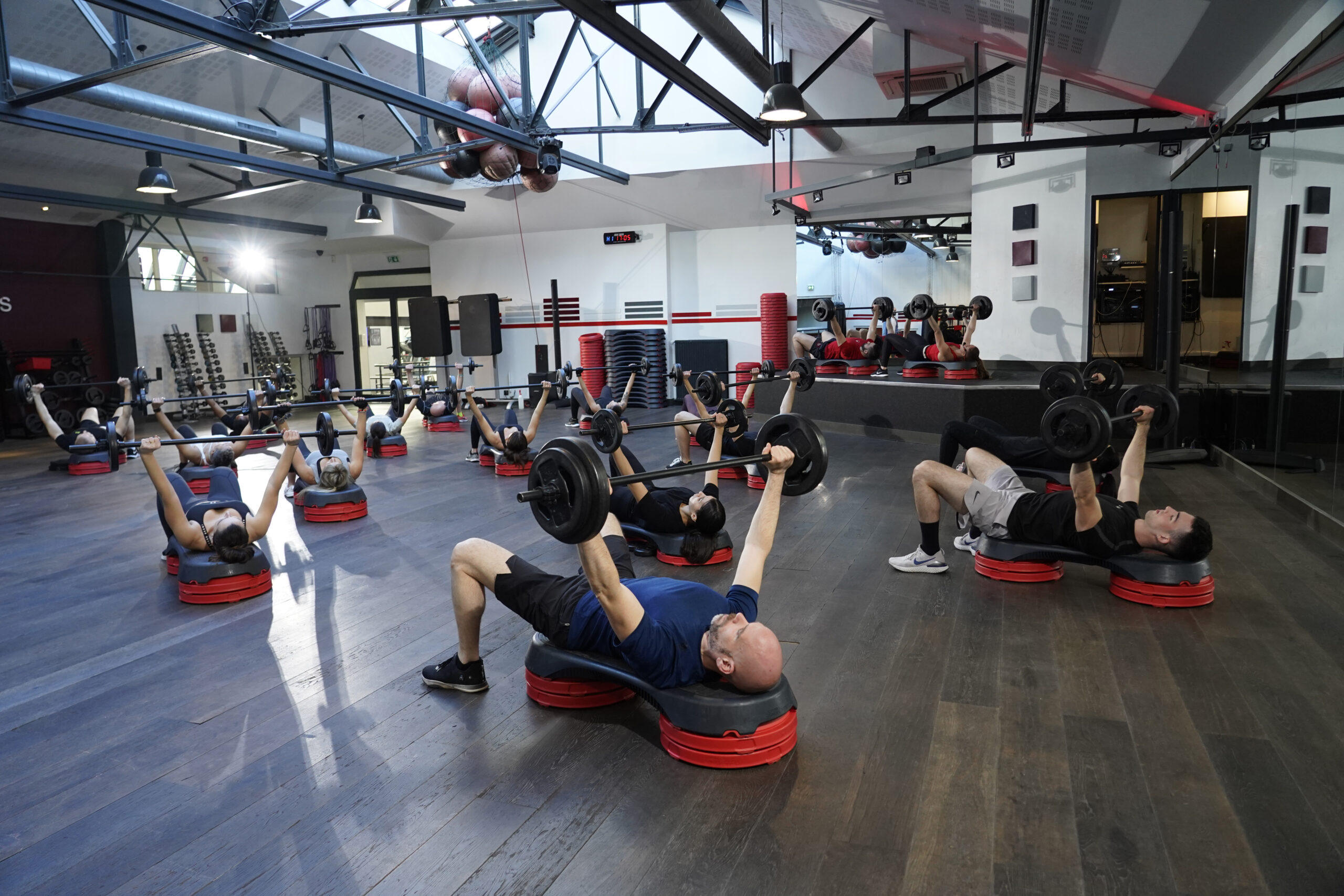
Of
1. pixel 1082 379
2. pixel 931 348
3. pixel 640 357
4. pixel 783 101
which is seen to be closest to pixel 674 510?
pixel 1082 379

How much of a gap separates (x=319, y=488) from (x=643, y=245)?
7.93 metres

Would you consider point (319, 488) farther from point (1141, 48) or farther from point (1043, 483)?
point (1141, 48)

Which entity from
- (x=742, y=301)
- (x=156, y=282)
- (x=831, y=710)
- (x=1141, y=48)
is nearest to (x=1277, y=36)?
(x=1141, y=48)

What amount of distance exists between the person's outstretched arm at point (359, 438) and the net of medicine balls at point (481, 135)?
283 cm

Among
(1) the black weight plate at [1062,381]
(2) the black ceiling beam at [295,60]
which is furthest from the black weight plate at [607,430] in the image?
(2) the black ceiling beam at [295,60]

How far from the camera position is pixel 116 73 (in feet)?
16.8

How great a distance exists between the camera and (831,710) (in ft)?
8.06

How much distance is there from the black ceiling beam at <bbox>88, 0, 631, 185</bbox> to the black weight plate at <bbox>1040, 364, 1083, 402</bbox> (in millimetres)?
4615

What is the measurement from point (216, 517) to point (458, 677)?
2008mm

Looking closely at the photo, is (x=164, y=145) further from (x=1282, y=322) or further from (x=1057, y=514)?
(x=1282, y=322)

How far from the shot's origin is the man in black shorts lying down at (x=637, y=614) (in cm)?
212

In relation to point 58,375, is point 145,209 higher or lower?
higher

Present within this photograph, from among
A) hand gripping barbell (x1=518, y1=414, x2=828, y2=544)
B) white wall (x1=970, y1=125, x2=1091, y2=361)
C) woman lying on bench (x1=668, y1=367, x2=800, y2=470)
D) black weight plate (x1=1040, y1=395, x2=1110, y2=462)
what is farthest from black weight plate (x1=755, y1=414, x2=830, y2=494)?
white wall (x1=970, y1=125, x2=1091, y2=361)

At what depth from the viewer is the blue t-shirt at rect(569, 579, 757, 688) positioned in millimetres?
2189
